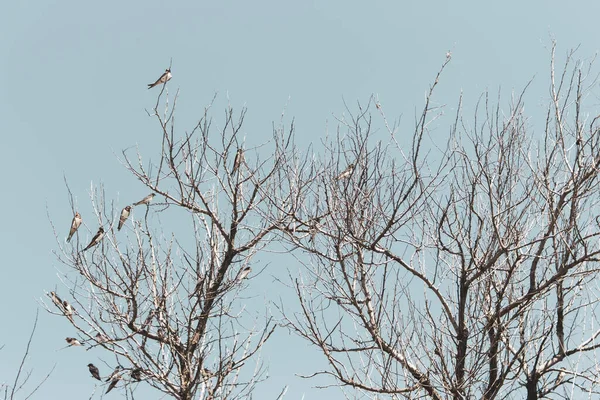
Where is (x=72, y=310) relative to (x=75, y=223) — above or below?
below

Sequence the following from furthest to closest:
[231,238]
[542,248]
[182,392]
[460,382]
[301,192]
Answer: [231,238], [301,192], [182,392], [542,248], [460,382]

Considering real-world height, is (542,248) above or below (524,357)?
above

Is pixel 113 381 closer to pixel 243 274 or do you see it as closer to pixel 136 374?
pixel 136 374

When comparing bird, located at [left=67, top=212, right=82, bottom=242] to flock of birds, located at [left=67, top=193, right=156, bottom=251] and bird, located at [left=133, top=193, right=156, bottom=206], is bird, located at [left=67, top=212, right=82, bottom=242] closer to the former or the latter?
flock of birds, located at [left=67, top=193, right=156, bottom=251]

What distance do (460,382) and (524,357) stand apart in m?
0.66

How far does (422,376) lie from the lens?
185 inches

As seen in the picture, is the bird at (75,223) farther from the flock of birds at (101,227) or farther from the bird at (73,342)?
the bird at (73,342)

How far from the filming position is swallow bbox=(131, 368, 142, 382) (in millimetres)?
5508

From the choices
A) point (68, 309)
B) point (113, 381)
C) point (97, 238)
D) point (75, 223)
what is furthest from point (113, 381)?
point (75, 223)

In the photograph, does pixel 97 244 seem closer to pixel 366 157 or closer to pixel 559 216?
pixel 366 157

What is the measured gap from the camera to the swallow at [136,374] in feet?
18.1

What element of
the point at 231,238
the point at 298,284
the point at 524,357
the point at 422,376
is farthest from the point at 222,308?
the point at 524,357

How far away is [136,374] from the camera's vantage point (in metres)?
5.53

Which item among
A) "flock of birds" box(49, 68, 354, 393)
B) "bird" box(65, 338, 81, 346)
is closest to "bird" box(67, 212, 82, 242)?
"flock of birds" box(49, 68, 354, 393)
